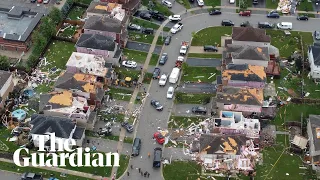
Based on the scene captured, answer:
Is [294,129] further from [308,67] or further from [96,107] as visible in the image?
[96,107]

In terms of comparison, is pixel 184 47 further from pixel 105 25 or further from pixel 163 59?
pixel 105 25

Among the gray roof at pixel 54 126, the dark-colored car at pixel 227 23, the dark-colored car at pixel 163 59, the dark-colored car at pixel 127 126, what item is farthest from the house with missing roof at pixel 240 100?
the dark-colored car at pixel 227 23

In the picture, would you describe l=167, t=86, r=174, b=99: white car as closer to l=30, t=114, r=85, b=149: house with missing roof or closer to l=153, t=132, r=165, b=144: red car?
l=153, t=132, r=165, b=144: red car

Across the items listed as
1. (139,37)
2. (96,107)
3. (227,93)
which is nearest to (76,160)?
(96,107)

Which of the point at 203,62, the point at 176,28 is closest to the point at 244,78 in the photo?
the point at 203,62

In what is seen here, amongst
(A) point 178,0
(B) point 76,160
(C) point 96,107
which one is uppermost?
(A) point 178,0
